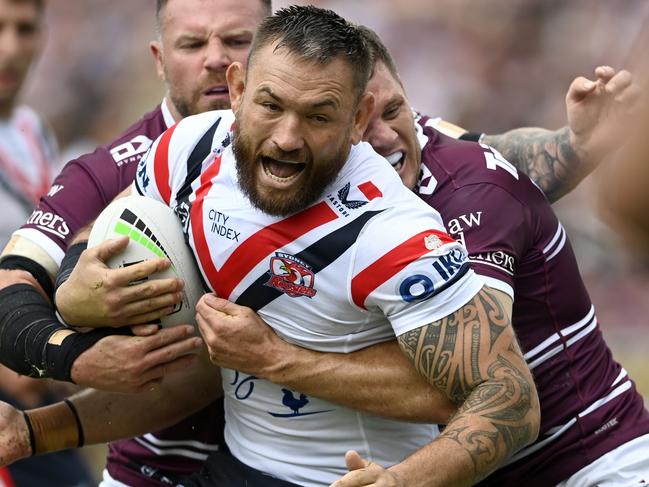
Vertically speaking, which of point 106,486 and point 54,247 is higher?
point 54,247

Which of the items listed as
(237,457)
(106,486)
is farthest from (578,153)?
(106,486)

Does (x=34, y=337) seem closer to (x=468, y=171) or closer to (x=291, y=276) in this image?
(x=291, y=276)

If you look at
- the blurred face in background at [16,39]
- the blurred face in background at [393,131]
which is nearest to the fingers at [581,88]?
the blurred face in background at [393,131]

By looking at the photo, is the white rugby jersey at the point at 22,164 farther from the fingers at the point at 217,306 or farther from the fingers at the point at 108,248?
the fingers at the point at 217,306

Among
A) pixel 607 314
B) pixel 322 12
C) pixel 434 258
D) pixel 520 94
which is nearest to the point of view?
pixel 434 258

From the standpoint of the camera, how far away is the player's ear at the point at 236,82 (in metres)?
3.82

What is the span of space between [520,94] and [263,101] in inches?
244

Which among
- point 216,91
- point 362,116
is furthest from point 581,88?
point 216,91

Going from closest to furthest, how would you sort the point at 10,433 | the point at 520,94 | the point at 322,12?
the point at 322,12
the point at 10,433
the point at 520,94

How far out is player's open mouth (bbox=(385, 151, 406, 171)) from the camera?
413 cm

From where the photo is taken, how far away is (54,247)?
445cm

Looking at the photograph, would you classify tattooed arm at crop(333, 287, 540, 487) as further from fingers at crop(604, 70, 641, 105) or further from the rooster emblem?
fingers at crop(604, 70, 641, 105)

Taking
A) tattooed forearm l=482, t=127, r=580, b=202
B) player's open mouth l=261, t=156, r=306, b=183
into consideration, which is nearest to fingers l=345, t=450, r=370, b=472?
player's open mouth l=261, t=156, r=306, b=183

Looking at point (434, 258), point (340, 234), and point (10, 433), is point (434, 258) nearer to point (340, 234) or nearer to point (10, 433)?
point (340, 234)
